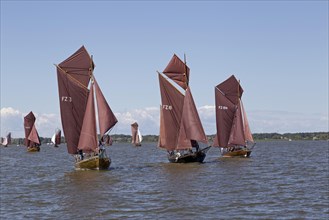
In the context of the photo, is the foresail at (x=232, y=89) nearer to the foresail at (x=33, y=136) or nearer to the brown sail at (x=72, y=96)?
the brown sail at (x=72, y=96)

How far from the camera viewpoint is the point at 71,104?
54.7 meters

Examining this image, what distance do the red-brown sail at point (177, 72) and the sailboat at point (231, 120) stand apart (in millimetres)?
14577

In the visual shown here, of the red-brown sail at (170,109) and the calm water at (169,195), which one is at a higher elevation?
the red-brown sail at (170,109)

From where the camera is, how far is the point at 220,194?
36.7 meters

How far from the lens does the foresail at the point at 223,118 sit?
263ft

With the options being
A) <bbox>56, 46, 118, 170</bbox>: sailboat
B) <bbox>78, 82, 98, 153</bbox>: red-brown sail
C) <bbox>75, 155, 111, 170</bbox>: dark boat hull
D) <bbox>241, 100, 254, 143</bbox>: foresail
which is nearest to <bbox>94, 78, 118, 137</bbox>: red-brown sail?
<bbox>56, 46, 118, 170</bbox>: sailboat

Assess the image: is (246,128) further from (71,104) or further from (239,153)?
(71,104)

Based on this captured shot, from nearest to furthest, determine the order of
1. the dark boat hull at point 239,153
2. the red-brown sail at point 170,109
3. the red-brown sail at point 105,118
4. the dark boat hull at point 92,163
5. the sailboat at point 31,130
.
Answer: the red-brown sail at point 105,118
the dark boat hull at point 92,163
the red-brown sail at point 170,109
the dark boat hull at point 239,153
the sailboat at point 31,130

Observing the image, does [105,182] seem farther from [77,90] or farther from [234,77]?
[234,77]

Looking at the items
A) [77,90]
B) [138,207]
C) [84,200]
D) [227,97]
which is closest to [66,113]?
[77,90]

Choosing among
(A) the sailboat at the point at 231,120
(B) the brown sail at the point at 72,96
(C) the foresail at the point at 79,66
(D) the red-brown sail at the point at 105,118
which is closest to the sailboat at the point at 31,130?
(A) the sailboat at the point at 231,120

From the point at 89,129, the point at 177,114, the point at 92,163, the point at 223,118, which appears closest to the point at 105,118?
the point at 89,129

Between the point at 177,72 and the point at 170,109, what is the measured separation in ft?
15.5

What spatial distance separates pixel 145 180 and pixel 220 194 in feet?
40.4
